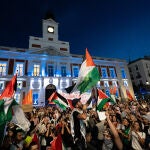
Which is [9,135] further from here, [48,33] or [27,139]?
[48,33]

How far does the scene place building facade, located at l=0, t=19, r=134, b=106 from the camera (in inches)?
981

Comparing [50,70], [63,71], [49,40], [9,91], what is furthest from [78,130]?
[49,40]

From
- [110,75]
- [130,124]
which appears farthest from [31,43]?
[130,124]

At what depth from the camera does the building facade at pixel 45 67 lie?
81.8ft

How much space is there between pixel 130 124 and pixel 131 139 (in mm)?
854

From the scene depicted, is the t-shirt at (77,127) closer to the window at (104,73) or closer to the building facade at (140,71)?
the window at (104,73)

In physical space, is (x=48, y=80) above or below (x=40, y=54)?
below

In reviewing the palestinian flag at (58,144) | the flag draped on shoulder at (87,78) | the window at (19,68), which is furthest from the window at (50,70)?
the palestinian flag at (58,144)

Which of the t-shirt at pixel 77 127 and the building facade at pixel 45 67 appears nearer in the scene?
the t-shirt at pixel 77 127

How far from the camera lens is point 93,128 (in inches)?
204

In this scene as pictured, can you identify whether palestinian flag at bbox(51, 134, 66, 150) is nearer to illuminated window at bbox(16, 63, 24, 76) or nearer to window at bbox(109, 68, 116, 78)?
illuminated window at bbox(16, 63, 24, 76)

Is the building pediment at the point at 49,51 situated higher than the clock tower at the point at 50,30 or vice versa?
the clock tower at the point at 50,30

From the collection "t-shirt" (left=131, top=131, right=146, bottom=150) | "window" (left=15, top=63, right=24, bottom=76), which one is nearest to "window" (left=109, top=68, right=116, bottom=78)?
"window" (left=15, top=63, right=24, bottom=76)

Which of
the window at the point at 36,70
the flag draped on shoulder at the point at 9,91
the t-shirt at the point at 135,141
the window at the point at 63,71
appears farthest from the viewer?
the window at the point at 63,71
